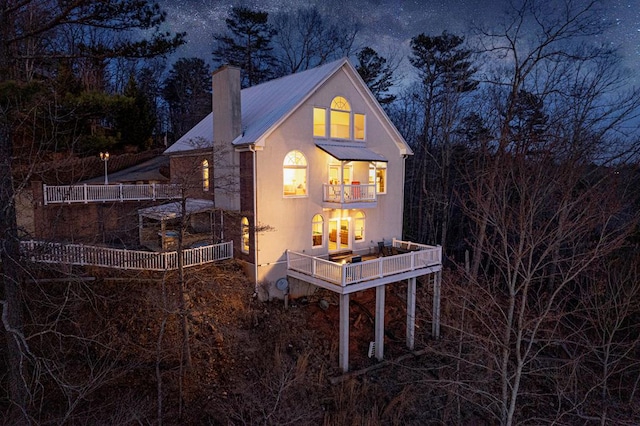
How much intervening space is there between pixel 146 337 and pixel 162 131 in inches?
1478

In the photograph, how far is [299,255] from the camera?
15250 millimetres

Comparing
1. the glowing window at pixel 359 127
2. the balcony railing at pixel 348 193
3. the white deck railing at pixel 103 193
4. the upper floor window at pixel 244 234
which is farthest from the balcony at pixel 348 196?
the white deck railing at pixel 103 193

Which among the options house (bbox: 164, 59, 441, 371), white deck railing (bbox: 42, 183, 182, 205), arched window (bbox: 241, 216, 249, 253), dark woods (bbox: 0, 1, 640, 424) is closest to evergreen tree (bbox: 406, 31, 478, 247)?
dark woods (bbox: 0, 1, 640, 424)

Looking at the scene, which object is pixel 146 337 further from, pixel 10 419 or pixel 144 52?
pixel 144 52

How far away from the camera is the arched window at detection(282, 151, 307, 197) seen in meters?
15.4

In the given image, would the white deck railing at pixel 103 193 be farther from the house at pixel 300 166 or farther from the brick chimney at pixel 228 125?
the house at pixel 300 166

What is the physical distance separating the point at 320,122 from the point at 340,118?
3.73 ft

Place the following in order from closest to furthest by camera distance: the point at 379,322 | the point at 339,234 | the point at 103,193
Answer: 1. the point at 379,322
2. the point at 339,234
3. the point at 103,193

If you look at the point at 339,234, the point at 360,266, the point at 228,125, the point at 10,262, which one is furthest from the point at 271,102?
the point at 10,262

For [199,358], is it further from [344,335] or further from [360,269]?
[360,269]

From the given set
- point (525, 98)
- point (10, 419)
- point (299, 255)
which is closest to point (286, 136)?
point (299, 255)

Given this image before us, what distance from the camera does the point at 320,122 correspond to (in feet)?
53.4

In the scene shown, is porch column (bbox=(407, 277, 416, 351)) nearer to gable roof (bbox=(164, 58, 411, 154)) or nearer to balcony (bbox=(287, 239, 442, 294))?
balcony (bbox=(287, 239, 442, 294))

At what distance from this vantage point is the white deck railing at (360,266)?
534 inches
